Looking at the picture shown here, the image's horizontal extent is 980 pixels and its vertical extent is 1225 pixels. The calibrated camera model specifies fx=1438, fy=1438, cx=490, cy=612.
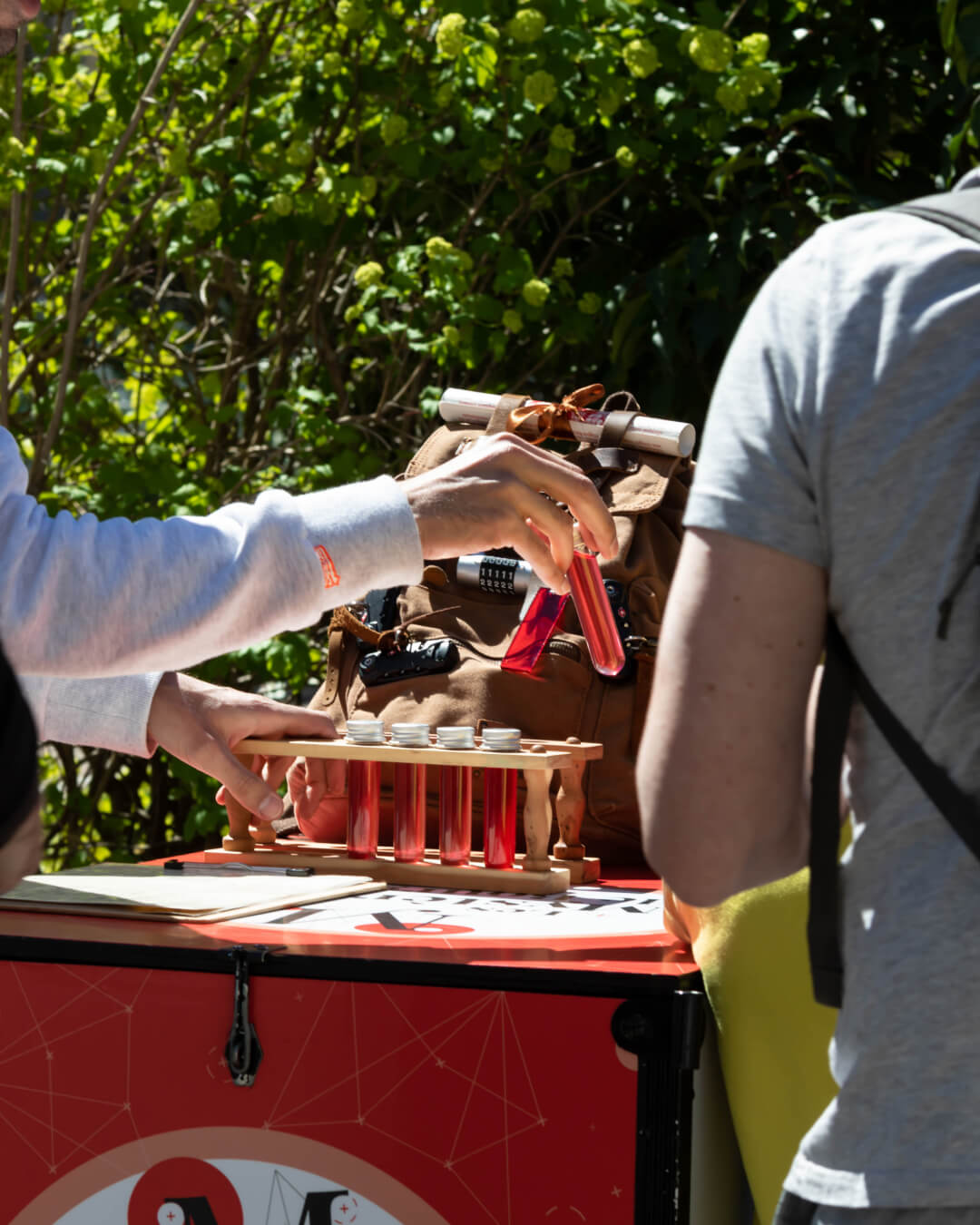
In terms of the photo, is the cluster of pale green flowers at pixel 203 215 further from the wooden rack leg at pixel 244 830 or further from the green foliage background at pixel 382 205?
the wooden rack leg at pixel 244 830

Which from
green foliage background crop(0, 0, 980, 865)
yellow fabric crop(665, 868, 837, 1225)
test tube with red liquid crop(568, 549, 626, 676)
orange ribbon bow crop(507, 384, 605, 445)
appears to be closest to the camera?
yellow fabric crop(665, 868, 837, 1225)

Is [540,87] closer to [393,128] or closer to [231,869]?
[393,128]

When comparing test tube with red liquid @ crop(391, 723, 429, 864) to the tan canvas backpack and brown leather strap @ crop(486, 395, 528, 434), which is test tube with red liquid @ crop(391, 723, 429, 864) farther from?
brown leather strap @ crop(486, 395, 528, 434)

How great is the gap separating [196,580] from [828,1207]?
59 centimetres

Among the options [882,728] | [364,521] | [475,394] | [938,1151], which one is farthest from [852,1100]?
[475,394]

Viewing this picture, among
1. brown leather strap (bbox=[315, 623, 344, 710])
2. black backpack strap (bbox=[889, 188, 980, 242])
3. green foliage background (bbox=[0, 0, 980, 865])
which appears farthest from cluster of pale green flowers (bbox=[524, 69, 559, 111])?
black backpack strap (bbox=[889, 188, 980, 242])

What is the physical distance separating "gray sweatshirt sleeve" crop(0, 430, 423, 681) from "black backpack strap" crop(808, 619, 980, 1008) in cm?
47

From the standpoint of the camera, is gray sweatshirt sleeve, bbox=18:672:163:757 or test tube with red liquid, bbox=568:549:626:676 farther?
gray sweatshirt sleeve, bbox=18:672:163:757

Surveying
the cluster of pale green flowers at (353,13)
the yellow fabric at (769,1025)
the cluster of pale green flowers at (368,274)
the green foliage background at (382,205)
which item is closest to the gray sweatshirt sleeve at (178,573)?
the yellow fabric at (769,1025)

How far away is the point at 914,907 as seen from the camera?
0.62 meters

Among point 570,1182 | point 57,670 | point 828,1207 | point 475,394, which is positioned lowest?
point 570,1182

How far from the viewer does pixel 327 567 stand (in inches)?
40.8

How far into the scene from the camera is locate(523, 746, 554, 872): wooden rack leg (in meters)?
1.44

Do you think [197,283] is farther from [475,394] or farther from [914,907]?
[914,907]
